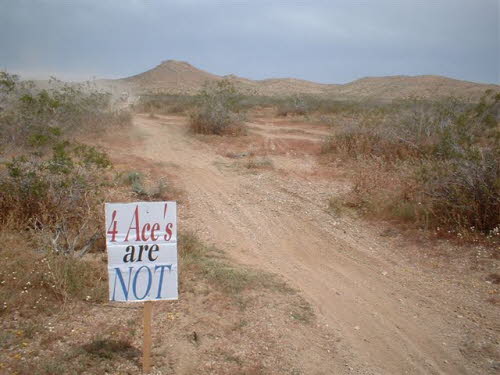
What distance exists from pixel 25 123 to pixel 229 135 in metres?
7.54

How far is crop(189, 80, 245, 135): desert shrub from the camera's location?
14.8m

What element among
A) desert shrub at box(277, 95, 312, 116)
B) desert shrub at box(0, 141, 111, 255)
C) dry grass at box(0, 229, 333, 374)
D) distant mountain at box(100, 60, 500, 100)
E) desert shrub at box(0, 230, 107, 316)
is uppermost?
distant mountain at box(100, 60, 500, 100)

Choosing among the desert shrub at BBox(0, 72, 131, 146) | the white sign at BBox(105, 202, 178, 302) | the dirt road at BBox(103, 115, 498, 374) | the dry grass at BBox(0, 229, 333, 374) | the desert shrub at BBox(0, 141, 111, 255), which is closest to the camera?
the white sign at BBox(105, 202, 178, 302)

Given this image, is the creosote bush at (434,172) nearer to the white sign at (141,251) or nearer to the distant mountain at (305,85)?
the white sign at (141,251)

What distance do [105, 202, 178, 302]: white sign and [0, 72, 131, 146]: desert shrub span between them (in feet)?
13.7

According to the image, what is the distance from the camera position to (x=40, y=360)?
2.92 m

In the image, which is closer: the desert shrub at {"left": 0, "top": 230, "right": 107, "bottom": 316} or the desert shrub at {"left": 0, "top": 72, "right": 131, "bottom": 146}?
the desert shrub at {"left": 0, "top": 230, "right": 107, "bottom": 316}

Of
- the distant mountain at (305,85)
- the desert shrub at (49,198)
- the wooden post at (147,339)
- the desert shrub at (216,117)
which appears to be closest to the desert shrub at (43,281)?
the desert shrub at (49,198)

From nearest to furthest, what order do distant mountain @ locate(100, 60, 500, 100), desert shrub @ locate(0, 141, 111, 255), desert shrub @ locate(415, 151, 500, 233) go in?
desert shrub @ locate(0, 141, 111, 255), desert shrub @ locate(415, 151, 500, 233), distant mountain @ locate(100, 60, 500, 100)

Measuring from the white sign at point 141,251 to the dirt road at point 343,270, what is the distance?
63.8 inches

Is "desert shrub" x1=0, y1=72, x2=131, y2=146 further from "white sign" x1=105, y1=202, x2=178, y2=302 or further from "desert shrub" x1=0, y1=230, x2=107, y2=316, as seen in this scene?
"white sign" x1=105, y1=202, x2=178, y2=302

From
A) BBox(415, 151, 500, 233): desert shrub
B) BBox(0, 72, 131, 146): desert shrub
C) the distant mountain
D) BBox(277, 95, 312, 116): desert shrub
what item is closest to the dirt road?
BBox(415, 151, 500, 233): desert shrub

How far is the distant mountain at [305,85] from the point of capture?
55.8 meters

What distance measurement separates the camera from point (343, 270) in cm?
511
